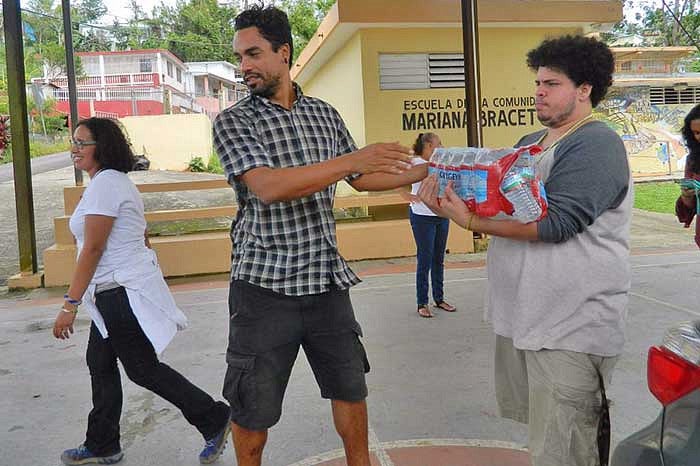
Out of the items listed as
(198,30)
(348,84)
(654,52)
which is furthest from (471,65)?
(198,30)

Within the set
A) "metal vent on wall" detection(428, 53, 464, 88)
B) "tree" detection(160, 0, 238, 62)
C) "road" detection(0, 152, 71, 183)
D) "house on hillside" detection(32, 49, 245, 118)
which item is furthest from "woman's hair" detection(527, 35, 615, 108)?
"tree" detection(160, 0, 238, 62)

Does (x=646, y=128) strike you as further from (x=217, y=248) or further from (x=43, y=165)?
(x=43, y=165)

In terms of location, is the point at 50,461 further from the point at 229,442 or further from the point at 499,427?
the point at 499,427

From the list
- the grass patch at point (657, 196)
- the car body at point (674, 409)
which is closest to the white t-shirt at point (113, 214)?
the car body at point (674, 409)

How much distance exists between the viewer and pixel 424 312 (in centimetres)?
586

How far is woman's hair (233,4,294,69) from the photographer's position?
2.32m

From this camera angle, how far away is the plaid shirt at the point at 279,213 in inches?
90.3

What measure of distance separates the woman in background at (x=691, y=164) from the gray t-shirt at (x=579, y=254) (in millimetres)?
2143

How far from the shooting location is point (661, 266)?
7.79 meters

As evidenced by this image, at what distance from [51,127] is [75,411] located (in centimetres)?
4051

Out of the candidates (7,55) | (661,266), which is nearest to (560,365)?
(661,266)

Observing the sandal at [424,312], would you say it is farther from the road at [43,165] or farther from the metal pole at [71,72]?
the road at [43,165]

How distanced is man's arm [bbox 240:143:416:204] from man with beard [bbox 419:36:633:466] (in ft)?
0.52

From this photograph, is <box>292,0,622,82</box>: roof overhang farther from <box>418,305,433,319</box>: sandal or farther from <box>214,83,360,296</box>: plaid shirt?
<box>214,83,360,296</box>: plaid shirt
